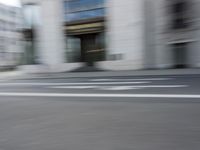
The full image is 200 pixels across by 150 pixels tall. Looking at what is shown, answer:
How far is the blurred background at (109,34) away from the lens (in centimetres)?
2097

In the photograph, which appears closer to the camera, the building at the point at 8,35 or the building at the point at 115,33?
the building at the point at 115,33

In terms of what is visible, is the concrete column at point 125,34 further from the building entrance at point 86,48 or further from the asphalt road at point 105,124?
the asphalt road at point 105,124

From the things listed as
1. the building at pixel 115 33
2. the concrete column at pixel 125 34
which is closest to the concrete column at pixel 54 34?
the building at pixel 115 33

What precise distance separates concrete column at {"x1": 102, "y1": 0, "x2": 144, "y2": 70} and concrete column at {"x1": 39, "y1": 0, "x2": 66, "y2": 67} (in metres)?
4.08

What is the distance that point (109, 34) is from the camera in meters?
23.4

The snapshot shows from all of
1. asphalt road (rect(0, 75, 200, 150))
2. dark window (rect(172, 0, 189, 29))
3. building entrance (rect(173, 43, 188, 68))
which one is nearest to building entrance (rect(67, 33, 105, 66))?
building entrance (rect(173, 43, 188, 68))

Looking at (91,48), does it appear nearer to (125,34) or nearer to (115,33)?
(115,33)

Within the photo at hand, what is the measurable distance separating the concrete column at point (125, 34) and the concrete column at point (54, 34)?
4.08 meters

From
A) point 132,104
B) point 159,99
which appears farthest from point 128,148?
point 159,99

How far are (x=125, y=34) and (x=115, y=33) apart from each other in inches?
29.1

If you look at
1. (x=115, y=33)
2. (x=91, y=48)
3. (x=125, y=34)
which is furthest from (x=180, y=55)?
(x=91, y=48)

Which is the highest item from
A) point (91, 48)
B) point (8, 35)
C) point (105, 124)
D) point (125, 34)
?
point (8, 35)

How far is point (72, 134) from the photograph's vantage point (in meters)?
4.51

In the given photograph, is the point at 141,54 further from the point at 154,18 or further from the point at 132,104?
the point at 132,104
